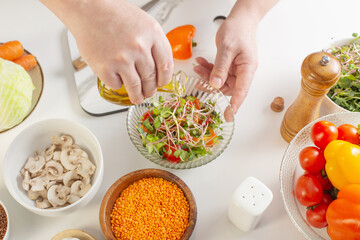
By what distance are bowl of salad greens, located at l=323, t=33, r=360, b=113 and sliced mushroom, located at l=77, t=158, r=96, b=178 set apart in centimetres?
76

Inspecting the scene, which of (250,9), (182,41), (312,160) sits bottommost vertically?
(312,160)

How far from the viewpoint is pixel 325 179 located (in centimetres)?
100

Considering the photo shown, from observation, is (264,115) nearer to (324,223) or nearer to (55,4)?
(324,223)

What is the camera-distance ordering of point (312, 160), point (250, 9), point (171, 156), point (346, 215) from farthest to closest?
point (250, 9) < point (171, 156) < point (312, 160) < point (346, 215)

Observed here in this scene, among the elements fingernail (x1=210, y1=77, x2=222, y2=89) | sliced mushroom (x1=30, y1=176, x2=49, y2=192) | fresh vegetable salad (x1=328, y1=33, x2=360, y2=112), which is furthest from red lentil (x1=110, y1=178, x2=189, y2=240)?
fresh vegetable salad (x1=328, y1=33, x2=360, y2=112)

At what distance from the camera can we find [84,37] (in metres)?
0.90

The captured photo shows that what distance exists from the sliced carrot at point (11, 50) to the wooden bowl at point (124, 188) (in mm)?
637

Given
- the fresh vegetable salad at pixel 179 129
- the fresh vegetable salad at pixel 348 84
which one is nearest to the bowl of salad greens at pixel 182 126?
the fresh vegetable salad at pixel 179 129

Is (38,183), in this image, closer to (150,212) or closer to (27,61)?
(150,212)

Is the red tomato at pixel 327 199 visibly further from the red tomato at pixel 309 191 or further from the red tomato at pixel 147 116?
the red tomato at pixel 147 116

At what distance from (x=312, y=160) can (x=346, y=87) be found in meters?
0.32

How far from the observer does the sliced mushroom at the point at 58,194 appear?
3.43 feet

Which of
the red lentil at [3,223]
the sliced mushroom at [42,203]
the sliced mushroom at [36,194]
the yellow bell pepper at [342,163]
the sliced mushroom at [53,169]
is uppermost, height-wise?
the yellow bell pepper at [342,163]

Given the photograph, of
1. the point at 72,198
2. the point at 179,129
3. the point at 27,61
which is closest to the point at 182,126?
the point at 179,129
